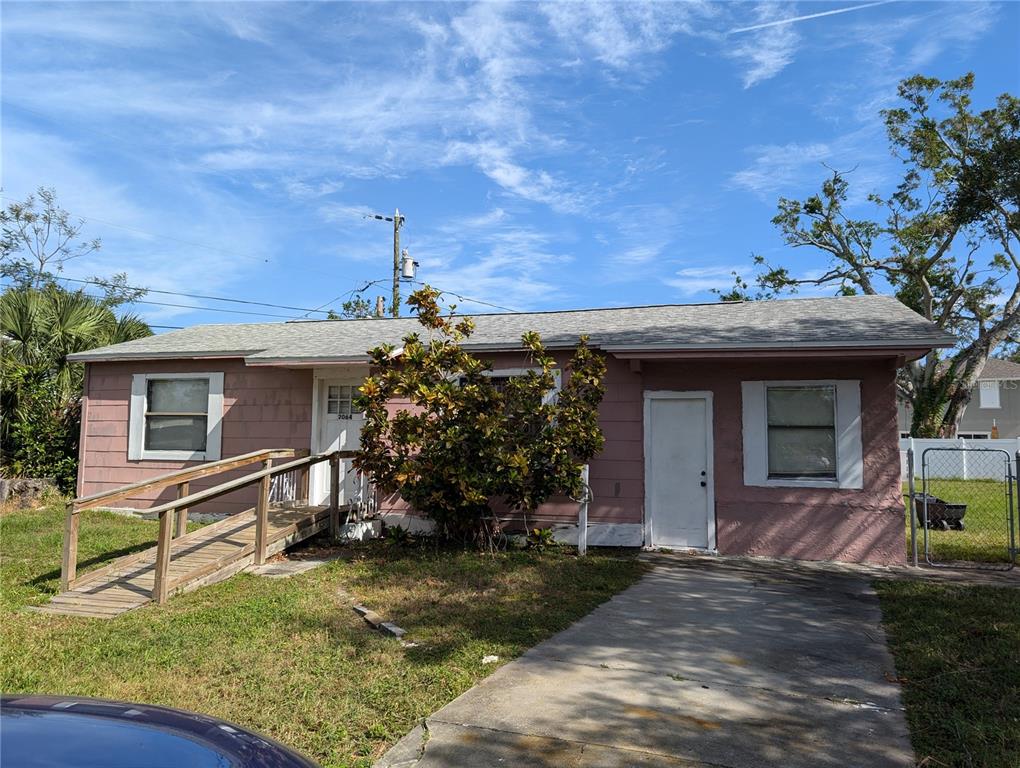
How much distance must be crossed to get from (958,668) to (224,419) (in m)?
10.6

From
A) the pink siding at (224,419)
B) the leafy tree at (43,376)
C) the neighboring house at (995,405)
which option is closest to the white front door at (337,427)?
the pink siding at (224,419)

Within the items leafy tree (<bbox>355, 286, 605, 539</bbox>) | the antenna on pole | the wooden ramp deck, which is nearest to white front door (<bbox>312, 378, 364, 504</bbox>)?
the wooden ramp deck

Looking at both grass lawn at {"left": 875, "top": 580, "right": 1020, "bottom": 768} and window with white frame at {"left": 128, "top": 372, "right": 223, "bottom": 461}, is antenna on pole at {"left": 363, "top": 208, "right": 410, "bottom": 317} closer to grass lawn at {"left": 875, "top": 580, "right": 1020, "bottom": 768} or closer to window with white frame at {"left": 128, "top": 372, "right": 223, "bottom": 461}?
window with white frame at {"left": 128, "top": 372, "right": 223, "bottom": 461}

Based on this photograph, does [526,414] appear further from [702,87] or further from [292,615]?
[702,87]

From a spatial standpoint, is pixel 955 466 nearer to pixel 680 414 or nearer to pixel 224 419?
pixel 680 414

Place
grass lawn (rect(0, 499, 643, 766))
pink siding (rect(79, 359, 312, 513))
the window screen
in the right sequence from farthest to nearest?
the window screen, pink siding (rect(79, 359, 312, 513)), grass lawn (rect(0, 499, 643, 766))

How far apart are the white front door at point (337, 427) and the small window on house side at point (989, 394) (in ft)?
112

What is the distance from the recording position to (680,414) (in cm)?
948

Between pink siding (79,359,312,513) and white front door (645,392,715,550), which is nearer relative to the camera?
white front door (645,392,715,550)

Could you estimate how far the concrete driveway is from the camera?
3424 millimetres

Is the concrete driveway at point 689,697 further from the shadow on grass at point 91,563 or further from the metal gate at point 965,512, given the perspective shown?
the shadow on grass at point 91,563

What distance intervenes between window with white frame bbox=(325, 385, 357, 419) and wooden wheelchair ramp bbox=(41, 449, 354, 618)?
1114mm

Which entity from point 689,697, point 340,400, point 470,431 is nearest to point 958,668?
point 689,697

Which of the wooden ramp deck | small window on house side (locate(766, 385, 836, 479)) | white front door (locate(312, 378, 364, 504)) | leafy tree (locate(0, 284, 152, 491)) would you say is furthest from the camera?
leafy tree (locate(0, 284, 152, 491))
